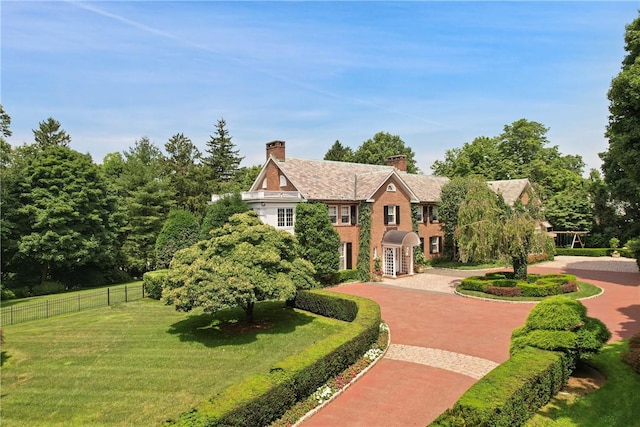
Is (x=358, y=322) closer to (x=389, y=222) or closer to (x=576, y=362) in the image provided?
(x=576, y=362)

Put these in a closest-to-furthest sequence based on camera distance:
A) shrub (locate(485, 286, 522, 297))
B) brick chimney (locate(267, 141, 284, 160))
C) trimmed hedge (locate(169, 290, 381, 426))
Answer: trimmed hedge (locate(169, 290, 381, 426)) → shrub (locate(485, 286, 522, 297)) → brick chimney (locate(267, 141, 284, 160))

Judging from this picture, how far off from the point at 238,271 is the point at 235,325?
13.4ft

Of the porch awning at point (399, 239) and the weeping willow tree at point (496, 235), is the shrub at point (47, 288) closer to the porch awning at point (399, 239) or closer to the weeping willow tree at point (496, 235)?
the porch awning at point (399, 239)

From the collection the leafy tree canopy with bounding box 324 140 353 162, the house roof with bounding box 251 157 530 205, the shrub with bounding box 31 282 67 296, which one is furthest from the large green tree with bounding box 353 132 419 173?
the shrub with bounding box 31 282 67 296

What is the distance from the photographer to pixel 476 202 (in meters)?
27.6

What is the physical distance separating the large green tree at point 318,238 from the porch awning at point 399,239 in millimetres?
5632

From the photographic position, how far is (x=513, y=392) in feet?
31.6

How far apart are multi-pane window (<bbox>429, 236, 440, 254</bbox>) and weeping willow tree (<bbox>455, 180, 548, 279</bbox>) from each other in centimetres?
1426

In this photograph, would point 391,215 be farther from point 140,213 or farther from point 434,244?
point 140,213

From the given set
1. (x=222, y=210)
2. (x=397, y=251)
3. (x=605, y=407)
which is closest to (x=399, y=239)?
(x=397, y=251)

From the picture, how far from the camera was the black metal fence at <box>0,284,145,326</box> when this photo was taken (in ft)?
77.7

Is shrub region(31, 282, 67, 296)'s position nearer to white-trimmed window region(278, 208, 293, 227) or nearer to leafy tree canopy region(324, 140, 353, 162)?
white-trimmed window region(278, 208, 293, 227)

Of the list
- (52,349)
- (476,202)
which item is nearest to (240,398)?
(52,349)

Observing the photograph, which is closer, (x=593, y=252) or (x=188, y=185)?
(x=593, y=252)
